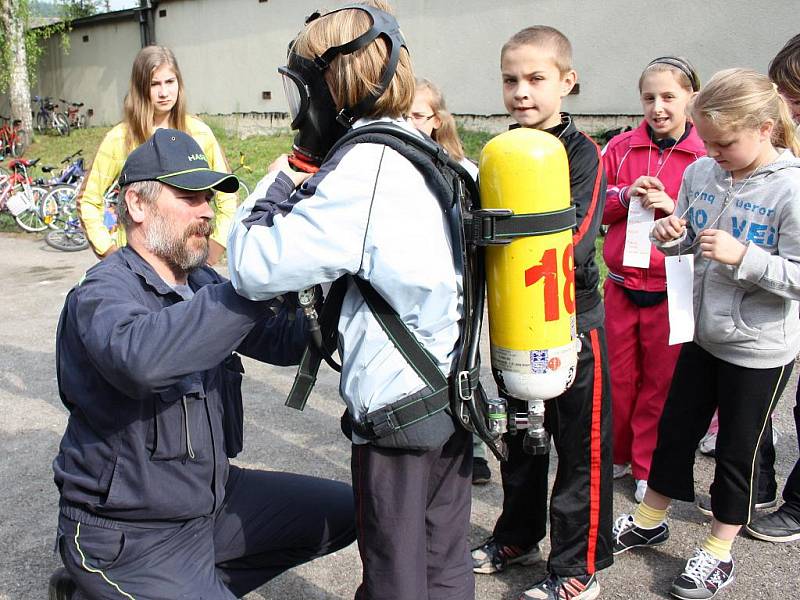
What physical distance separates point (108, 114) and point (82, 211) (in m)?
22.9

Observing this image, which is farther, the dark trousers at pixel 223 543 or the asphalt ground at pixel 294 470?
the asphalt ground at pixel 294 470

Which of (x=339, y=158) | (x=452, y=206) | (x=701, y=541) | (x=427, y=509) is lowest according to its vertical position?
(x=701, y=541)

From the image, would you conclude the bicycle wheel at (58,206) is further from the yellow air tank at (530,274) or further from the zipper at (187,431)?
the yellow air tank at (530,274)

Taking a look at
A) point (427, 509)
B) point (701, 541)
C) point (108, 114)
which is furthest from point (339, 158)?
point (108, 114)

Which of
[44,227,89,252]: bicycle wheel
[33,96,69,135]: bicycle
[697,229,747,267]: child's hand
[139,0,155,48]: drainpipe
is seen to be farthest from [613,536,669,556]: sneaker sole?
[33,96,69,135]: bicycle

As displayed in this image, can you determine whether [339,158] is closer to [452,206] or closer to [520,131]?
[452,206]

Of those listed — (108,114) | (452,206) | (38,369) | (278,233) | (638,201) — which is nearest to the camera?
(278,233)

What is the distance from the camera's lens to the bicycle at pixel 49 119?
23922 millimetres

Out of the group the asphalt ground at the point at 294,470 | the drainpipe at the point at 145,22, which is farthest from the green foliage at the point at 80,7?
the asphalt ground at the point at 294,470

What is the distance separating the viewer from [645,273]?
3.60 meters

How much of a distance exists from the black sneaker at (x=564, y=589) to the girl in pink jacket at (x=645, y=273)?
0.90 m

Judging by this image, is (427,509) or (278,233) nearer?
(278,233)

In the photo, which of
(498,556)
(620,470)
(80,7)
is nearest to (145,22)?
(80,7)

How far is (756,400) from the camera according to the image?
2834 mm
